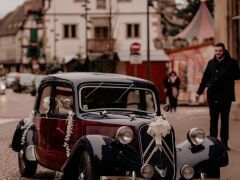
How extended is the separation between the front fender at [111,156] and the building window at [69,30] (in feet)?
234

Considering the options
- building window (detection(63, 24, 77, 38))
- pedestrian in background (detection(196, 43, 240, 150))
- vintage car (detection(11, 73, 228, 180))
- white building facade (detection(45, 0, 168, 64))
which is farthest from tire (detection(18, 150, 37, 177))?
building window (detection(63, 24, 77, 38))

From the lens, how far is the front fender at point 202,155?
9.27 metres

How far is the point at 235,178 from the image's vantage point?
11.2 metres

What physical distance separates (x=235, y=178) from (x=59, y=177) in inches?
101

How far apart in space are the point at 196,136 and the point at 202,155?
25 centimetres

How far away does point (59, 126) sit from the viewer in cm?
1034

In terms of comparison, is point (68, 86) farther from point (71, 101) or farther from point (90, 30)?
point (90, 30)

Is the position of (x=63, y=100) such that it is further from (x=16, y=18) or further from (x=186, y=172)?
(x=16, y=18)

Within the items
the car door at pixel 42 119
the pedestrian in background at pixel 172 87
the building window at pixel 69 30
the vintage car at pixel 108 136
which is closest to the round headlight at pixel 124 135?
the vintage car at pixel 108 136

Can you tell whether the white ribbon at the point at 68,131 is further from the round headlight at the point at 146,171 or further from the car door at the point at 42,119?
the round headlight at the point at 146,171

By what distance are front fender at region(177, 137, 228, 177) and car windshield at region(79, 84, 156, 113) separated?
1.08 metres

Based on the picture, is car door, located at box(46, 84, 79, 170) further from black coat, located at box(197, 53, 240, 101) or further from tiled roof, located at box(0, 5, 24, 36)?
tiled roof, located at box(0, 5, 24, 36)

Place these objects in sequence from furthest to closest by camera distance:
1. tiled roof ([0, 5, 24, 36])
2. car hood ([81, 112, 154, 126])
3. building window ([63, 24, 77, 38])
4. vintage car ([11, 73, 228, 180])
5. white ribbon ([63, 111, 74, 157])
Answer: tiled roof ([0, 5, 24, 36]), building window ([63, 24, 77, 38]), white ribbon ([63, 111, 74, 157]), car hood ([81, 112, 154, 126]), vintage car ([11, 73, 228, 180])

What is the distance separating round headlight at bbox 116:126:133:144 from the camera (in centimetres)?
885
